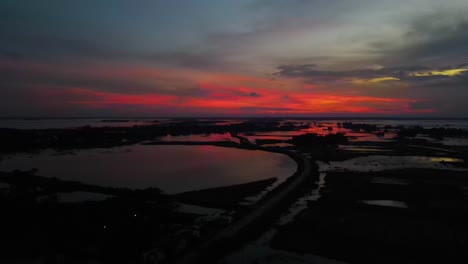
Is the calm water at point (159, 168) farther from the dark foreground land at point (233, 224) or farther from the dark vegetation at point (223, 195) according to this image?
the dark foreground land at point (233, 224)

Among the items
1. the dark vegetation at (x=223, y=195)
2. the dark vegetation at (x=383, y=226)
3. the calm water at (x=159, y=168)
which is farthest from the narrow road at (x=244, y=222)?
the calm water at (x=159, y=168)

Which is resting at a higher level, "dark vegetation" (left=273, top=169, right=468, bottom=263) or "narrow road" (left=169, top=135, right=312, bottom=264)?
"narrow road" (left=169, top=135, right=312, bottom=264)

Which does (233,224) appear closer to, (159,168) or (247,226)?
(247,226)

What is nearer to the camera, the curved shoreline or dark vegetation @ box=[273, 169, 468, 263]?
the curved shoreline

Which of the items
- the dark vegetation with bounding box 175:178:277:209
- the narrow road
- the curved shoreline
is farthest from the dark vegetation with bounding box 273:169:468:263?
the dark vegetation with bounding box 175:178:277:209

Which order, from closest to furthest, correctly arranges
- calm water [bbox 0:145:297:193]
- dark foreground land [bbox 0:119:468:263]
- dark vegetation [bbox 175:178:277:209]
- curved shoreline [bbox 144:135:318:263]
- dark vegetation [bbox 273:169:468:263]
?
curved shoreline [bbox 144:135:318:263], dark foreground land [bbox 0:119:468:263], dark vegetation [bbox 273:169:468:263], dark vegetation [bbox 175:178:277:209], calm water [bbox 0:145:297:193]

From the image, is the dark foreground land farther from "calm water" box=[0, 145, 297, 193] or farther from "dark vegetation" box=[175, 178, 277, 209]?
"calm water" box=[0, 145, 297, 193]

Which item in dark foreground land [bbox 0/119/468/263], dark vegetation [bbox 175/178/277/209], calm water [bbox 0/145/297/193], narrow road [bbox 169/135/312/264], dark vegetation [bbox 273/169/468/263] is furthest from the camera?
calm water [bbox 0/145/297/193]

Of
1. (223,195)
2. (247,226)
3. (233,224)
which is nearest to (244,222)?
(247,226)
